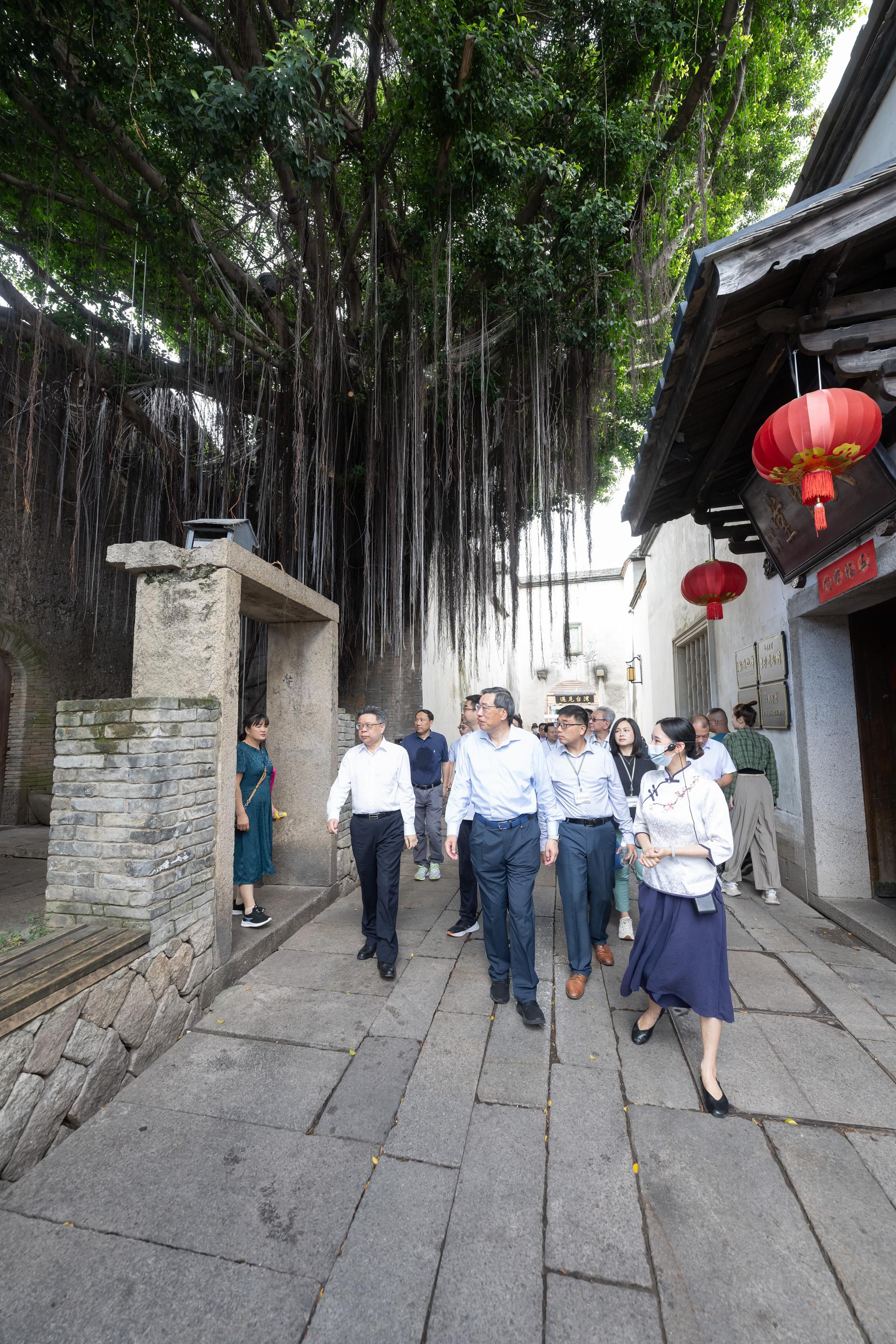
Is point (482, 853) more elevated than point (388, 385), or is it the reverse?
point (388, 385)

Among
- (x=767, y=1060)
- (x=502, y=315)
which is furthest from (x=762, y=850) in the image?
(x=502, y=315)

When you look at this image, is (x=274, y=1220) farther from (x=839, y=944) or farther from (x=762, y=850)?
(x=762, y=850)

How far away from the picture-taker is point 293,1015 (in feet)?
9.17

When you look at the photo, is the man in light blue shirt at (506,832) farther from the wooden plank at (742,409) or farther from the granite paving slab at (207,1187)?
the wooden plank at (742,409)

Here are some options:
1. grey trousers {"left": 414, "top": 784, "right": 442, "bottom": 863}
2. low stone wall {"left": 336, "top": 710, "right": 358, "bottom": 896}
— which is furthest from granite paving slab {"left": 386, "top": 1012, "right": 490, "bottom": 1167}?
grey trousers {"left": 414, "top": 784, "right": 442, "bottom": 863}

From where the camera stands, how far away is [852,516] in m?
3.32

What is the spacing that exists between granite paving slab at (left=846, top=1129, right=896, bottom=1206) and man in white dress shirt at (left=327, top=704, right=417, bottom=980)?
2.18 meters

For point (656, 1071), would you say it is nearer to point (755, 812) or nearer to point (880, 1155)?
point (880, 1155)

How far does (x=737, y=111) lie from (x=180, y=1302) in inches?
349

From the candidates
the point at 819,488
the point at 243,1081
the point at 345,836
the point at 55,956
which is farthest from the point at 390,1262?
the point at 345,836

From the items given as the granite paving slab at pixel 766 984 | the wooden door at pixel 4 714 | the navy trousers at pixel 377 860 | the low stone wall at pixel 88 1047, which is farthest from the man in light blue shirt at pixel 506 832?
the wooden door at pixel 4 714

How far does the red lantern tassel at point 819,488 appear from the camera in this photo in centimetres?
261

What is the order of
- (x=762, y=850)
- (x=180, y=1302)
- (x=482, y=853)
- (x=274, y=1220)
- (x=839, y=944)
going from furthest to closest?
(x=762, y=850), (x=839, y=944), (x=482, y=853), (x=274, y=1220), (x=180, y=1302)

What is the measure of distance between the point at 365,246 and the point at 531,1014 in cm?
674
